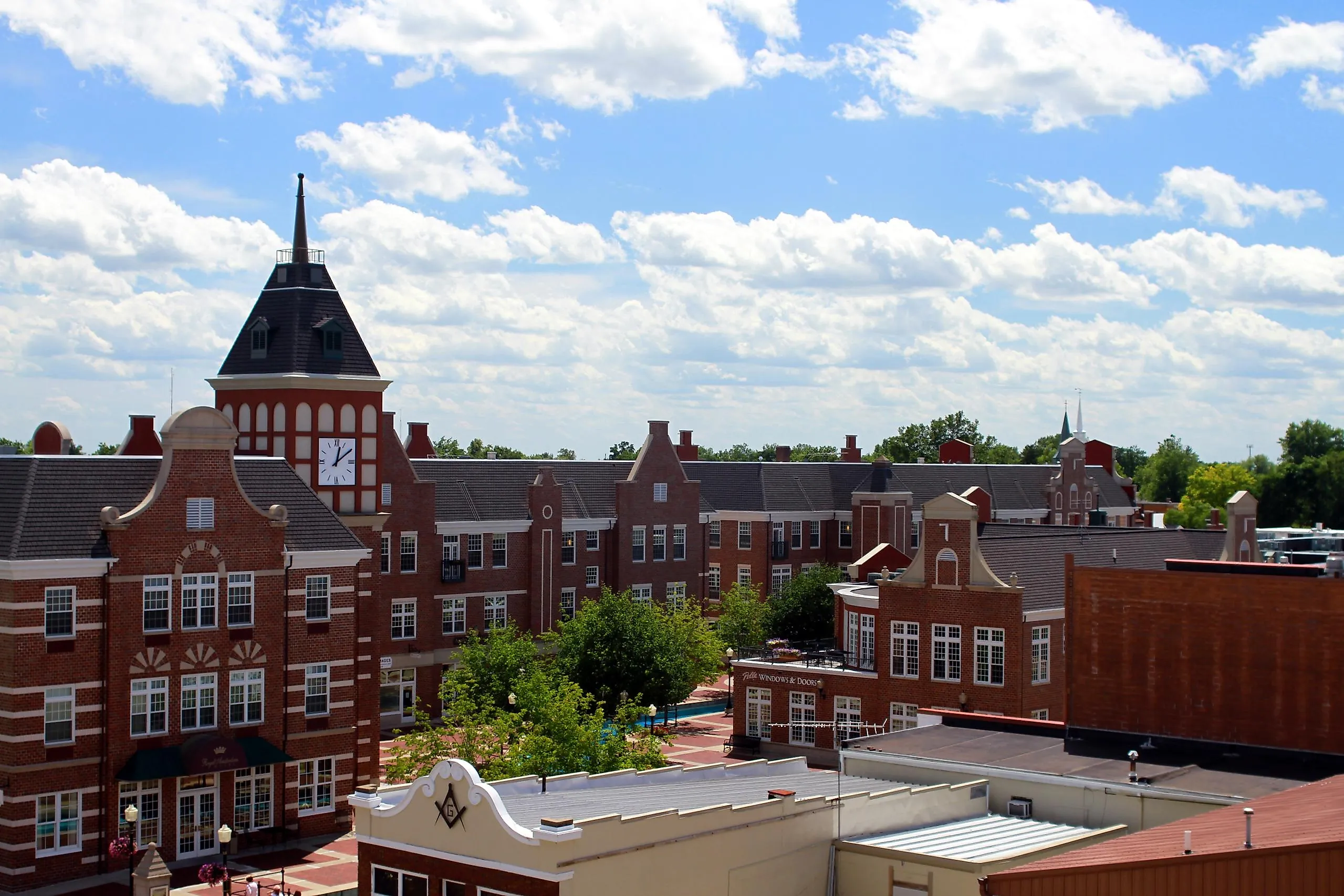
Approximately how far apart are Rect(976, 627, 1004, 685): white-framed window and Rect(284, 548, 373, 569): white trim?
73.4ft

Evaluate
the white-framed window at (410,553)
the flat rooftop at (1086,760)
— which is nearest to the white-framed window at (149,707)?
the flat rooftop at (1086,760)

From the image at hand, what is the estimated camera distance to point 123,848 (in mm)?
40594

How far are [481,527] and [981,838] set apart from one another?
44.5 metres

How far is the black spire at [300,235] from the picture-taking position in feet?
182

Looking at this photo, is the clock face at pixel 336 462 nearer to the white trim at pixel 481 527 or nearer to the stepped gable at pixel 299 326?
the stepped gable at pixel 299 326

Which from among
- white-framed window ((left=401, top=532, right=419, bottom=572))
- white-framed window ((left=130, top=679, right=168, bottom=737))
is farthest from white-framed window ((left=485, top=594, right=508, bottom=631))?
white-framed window ((left=130, top=679, right=168, bottom=737))

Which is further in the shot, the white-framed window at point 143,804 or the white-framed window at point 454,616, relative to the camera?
the white-framed window at point 454,616

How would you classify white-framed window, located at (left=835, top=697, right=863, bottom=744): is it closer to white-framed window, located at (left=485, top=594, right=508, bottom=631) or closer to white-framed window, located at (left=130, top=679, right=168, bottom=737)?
white-framed window, located at (left=485, top=594, right=508, bottom=631)

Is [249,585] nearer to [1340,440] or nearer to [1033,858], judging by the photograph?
[1033,858]

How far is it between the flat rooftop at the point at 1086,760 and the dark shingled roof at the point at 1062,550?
35.0 feet

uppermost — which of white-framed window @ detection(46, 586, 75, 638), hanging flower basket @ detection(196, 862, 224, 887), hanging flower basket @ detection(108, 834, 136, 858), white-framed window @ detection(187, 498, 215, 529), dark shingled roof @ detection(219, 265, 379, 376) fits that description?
dark shingled roof @ detection(219, 265, 379, 376)

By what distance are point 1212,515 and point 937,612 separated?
60542 mm

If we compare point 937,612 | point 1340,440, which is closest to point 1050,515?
point 937,612

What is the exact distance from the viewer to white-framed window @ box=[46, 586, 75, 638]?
136ft
